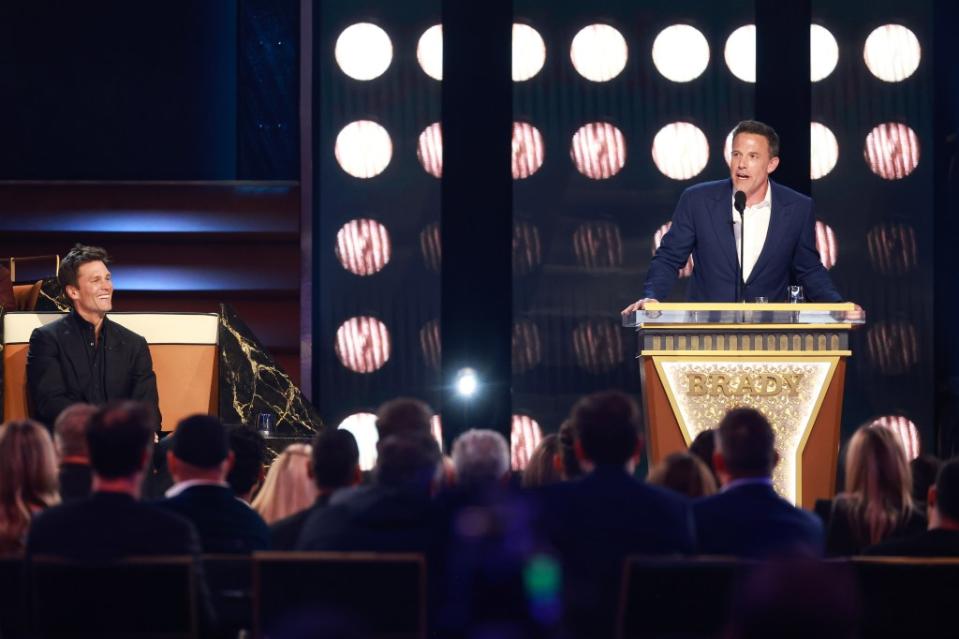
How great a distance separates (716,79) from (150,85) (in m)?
3.14

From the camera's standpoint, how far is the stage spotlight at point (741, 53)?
7.50 metres

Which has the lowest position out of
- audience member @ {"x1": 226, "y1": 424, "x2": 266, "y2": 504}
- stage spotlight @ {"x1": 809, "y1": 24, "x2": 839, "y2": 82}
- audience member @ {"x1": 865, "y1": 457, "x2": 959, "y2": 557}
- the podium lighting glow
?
audience member @ {"x1": 865, "y1": 457, "x2": 959, "y2": 557}

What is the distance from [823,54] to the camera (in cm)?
746

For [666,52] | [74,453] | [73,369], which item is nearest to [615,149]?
[666,52]

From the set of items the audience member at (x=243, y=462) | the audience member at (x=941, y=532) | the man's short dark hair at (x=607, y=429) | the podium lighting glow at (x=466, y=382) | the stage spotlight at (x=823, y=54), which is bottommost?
the audience member at (x=941, y=532)

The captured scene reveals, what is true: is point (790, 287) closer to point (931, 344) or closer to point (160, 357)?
point (160, 357)

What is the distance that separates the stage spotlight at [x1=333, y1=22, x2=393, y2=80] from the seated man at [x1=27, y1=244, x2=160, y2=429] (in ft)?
8.77

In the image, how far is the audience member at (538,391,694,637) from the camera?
271 centimetres

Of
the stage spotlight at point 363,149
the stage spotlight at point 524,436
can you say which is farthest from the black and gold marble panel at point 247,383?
the stage spotlight at point 363,149

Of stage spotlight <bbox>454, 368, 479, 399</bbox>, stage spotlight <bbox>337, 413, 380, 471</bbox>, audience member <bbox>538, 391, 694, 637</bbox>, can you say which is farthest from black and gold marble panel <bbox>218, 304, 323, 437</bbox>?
audience member <bbox>538, 391, 694, 637</bbox>

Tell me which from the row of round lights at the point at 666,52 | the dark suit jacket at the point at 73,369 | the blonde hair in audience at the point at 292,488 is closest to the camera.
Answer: the blonde hair in audience at the point at 292,488

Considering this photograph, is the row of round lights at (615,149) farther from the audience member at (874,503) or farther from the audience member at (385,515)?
the audience member at (385,515)

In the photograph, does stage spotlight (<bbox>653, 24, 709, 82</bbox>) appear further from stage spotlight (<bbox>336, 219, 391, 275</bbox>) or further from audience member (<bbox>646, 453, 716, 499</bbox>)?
audience member (<bbox>646, 453, 716, 499</bbox>)

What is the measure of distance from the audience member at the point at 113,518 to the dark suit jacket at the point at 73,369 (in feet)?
7.49
